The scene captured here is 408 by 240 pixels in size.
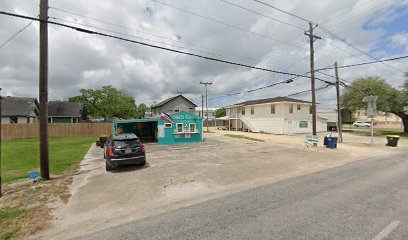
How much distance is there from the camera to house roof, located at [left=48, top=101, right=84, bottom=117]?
1563 inches

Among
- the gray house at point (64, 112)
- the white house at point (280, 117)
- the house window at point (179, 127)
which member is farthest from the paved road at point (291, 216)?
the gray house at point (64, 112)

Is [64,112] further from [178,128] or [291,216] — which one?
[291,216]

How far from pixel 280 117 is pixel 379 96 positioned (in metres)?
13.9

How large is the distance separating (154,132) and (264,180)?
763 inches

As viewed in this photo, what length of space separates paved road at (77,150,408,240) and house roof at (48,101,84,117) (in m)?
42.1

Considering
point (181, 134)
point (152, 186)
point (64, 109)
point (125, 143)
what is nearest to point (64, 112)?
point (64, 109)

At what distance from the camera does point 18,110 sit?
112 ft

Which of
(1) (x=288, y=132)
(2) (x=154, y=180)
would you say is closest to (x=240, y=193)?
(2) (x=154, y=180)

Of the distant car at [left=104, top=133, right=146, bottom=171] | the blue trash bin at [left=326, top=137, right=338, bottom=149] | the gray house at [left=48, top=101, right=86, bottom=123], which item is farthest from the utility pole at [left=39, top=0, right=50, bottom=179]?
the gray house at [left=48, top=101, right=86, bottom=123]

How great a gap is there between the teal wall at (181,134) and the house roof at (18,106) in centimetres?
2680

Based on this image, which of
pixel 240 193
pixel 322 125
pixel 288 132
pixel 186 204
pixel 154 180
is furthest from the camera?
pixel 322 125

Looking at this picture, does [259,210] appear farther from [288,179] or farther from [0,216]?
[0,216]

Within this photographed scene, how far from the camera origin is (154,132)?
2595cm

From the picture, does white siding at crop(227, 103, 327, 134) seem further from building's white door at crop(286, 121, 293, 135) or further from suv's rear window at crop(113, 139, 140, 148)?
suv's rear window at crop(113, 139, 140, 148)
